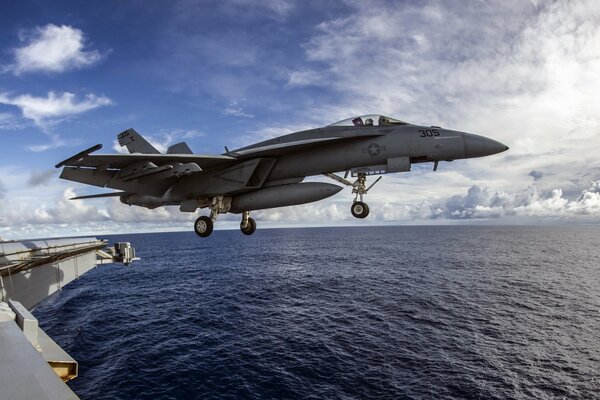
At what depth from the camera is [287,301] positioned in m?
49.1

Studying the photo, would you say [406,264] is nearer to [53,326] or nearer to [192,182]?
[53,326]

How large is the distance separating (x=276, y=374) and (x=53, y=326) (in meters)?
30.9

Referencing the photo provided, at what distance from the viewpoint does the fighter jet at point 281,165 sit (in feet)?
40.7

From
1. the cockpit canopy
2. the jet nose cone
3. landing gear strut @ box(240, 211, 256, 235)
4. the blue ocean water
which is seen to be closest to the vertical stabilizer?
landing gear strut @ box(240, 211, 256, 235)

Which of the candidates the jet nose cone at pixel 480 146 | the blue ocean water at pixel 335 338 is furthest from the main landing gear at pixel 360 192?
the blue ocean water at pixel 335 338

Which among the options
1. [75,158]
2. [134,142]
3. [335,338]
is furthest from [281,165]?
[335,338]

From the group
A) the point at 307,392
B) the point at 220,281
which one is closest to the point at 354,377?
the point at 307,392

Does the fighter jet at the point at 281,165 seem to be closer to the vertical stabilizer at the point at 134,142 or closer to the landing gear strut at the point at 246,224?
the landing gear strut at the point at 246,224

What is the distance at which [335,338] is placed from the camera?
33.7m

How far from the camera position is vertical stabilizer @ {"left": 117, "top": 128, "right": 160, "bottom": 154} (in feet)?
63.4

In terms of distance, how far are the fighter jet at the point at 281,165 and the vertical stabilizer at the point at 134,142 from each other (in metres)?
4.19

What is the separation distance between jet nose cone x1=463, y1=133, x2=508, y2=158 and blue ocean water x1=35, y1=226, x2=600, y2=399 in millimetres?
19579

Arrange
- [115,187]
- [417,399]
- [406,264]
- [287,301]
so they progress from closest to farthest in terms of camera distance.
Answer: [115,187], [417,399], [287,301], [406,264]

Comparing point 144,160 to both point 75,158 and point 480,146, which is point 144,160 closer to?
point 75,158
